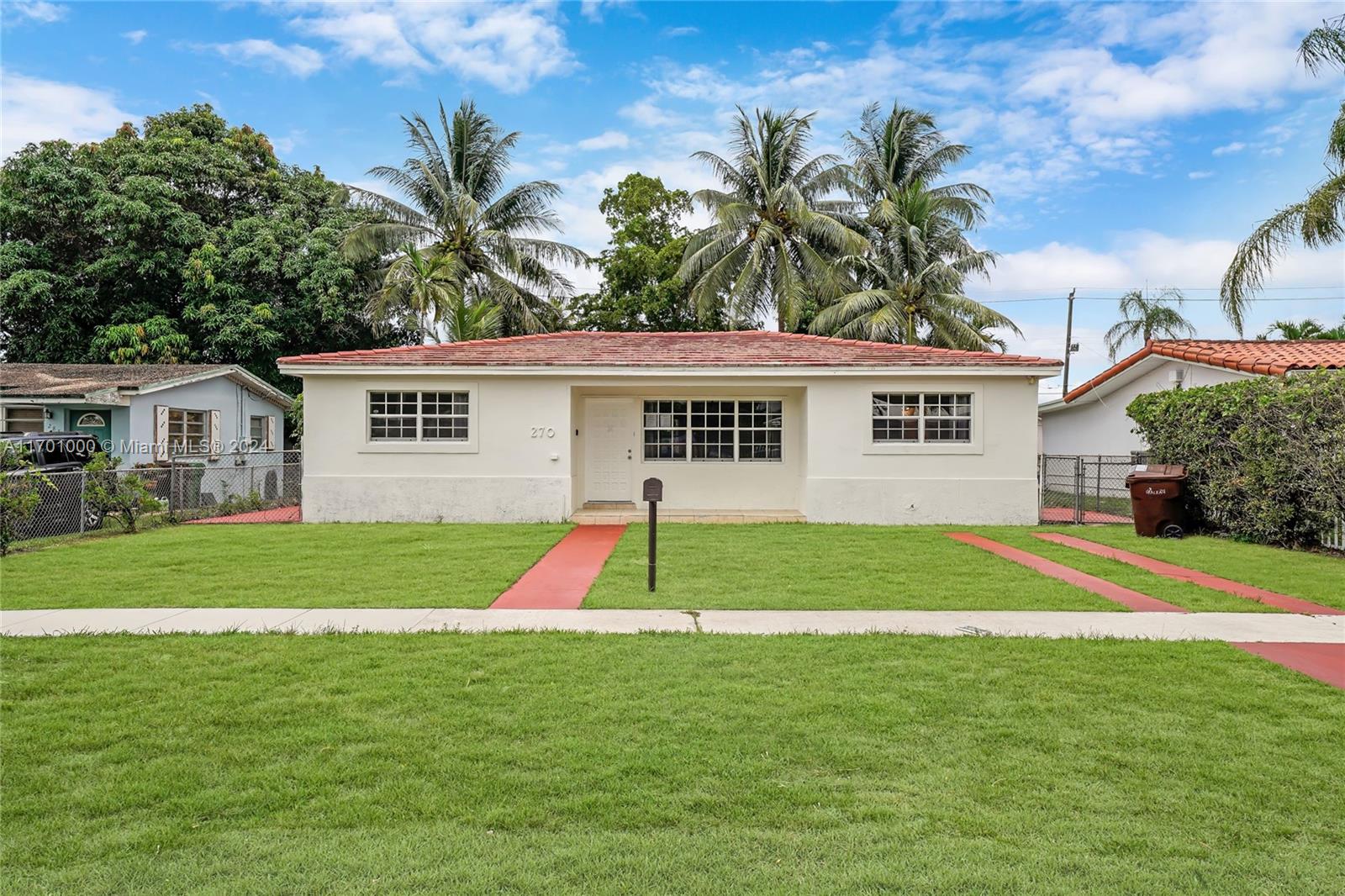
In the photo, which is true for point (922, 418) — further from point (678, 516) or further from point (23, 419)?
point (23, 419)

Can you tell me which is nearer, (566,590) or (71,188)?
(566,590)

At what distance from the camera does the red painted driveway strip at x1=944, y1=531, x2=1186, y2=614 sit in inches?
304

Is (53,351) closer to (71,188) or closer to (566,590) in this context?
(71,188)

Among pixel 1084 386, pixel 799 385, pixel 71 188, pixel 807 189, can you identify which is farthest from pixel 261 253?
pixel 1084 386

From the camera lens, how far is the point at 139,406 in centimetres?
1922

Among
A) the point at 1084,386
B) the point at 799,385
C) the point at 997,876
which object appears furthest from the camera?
the point at 1084,386

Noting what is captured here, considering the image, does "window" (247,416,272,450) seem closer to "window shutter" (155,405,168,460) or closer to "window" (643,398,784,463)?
"window shutter" (155,405,168,460)

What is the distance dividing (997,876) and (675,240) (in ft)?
91.6

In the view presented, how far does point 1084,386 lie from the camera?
2184cm

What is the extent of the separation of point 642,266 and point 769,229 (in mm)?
5937

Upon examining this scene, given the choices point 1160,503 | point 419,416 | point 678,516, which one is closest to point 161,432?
point 419,416

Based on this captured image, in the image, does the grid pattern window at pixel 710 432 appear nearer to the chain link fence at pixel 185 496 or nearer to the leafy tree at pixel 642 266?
the chain link fence at pixel 185 496

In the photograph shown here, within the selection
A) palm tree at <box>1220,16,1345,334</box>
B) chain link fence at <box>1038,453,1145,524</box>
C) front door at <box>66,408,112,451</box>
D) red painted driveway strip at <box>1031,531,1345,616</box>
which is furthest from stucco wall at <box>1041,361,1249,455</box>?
front door at <box>66,408,112,451</box>

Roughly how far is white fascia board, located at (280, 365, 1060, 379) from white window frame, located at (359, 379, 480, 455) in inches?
9.5
